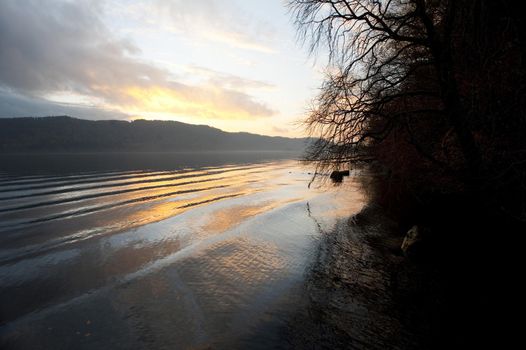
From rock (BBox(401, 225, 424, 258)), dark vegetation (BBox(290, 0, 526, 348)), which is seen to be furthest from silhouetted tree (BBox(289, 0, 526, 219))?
rock (BBox(401, 225, 424, 258))

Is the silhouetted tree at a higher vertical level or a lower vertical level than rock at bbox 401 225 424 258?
higher

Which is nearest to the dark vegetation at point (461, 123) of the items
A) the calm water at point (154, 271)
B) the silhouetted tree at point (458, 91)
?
the silhouetted tree at point (458, 91)

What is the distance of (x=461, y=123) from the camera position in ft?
23.5

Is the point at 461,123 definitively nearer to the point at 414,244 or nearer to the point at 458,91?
the point at 458,91

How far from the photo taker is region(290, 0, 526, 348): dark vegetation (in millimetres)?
6734

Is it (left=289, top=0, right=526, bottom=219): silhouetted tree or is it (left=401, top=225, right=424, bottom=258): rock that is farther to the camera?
(left=401, top=225, right=424, bottom=258): rock

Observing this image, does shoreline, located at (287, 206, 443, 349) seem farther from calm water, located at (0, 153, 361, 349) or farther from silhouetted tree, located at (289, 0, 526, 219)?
silhouetted tree, located at (289, 0, 526, 219)

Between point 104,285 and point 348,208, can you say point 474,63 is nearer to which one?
point 104,285

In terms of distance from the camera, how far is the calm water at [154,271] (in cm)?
761

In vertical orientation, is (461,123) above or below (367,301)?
above

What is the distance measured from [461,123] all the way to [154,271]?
10.9 m

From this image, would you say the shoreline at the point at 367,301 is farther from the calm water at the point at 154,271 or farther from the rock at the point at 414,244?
the calm water at the point at 154,271

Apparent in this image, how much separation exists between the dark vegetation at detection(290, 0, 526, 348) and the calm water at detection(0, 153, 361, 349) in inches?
190

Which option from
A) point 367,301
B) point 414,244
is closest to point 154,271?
point 367,301
